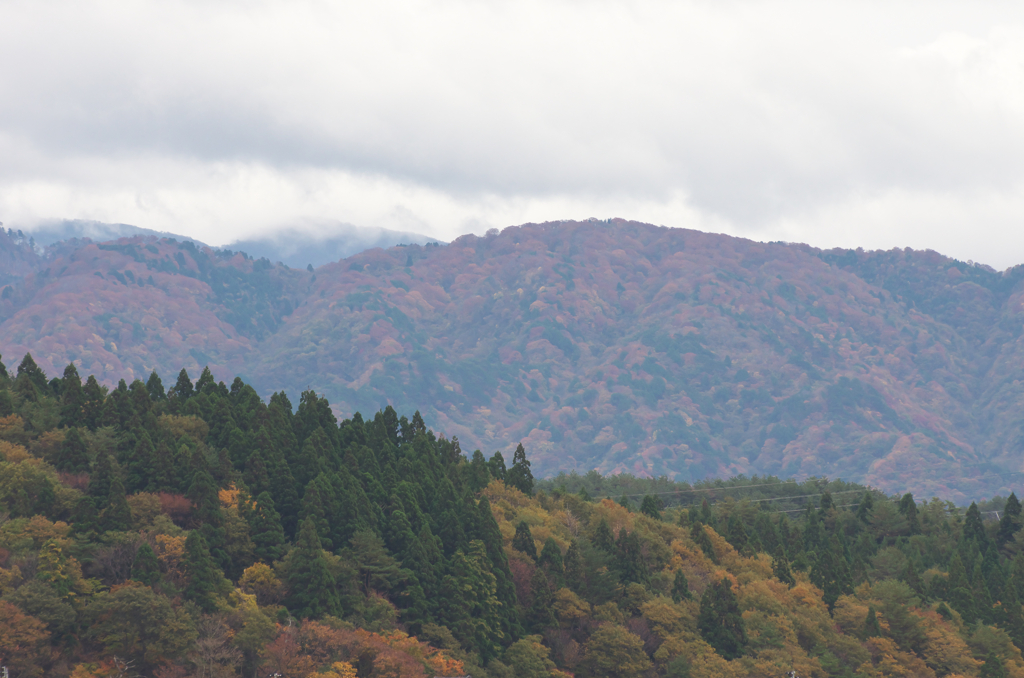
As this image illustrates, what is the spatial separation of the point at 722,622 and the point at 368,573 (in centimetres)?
3876

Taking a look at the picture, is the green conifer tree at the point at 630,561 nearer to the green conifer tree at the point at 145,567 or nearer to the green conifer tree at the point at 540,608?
the green conifer tree at the point at 540,608

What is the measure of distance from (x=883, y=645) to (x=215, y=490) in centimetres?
7524

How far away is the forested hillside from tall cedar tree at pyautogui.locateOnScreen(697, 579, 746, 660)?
0.25 meters

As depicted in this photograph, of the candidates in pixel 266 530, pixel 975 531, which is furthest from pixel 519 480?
pixel 975 531

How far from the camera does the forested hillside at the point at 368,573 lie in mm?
97500

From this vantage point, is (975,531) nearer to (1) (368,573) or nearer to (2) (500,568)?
(2) (500,568)

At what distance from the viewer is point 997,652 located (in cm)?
13838

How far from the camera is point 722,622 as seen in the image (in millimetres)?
127438

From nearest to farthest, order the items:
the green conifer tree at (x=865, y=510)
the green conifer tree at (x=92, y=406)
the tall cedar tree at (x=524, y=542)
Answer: the green conifer tree at (x=92, y=406)
the tall cedar tree at (x=524, y=542)
the green conifer tree at (x=865, y=510)

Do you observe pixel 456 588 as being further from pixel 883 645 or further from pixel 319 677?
pixel 883 645

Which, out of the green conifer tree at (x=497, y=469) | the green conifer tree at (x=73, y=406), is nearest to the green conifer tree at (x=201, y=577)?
the green conifer tree at (x=73, y=406)

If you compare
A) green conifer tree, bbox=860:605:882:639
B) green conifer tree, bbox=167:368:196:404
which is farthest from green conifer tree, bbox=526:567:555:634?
green conifer tree, bbox=167:368:196:404

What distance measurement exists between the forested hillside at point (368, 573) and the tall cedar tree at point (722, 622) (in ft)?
0.80

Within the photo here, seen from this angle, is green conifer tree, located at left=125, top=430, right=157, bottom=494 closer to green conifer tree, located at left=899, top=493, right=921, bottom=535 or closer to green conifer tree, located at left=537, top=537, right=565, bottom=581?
green conifer tree, located at left=537, top=537, right=565, bottom=581
